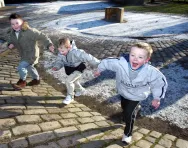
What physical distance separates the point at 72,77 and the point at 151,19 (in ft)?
31.6

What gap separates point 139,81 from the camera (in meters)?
2.82

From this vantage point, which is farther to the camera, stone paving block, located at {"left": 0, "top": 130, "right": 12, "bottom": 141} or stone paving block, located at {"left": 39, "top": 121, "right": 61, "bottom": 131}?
stone paving block, located at {"left": 39, "top": 121, "right": 61, "bottom": 131}

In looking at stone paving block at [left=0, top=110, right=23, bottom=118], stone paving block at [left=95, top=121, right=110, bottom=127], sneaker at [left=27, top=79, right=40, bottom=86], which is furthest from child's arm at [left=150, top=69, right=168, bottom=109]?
sneaker at [left=27, top=79, right=40, bottom=86]

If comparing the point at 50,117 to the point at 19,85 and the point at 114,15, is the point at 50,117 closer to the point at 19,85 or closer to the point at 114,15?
the point at 19,85

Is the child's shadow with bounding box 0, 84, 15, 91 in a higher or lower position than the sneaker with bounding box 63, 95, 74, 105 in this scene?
higher

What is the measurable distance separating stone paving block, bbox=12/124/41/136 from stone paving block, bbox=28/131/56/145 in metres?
0.11

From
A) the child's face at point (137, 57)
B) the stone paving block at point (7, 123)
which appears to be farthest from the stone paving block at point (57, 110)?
the child's face at point (137, 57)

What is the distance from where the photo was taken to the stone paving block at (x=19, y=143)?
258 cm

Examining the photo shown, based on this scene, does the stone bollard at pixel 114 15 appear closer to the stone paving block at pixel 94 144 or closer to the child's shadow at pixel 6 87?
the child's shadow at pixel 6 87

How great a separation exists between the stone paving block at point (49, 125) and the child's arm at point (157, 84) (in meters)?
1.35

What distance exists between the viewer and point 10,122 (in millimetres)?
3016

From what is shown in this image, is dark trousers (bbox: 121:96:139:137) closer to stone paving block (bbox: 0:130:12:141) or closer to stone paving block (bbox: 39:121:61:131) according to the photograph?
stone paving block (bbox: 39:121:61:131)

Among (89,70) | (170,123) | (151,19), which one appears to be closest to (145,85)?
(170,123)

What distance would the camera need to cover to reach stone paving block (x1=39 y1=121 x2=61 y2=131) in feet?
9.90
